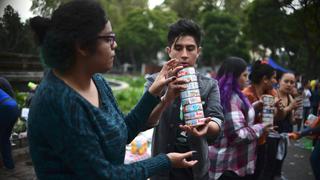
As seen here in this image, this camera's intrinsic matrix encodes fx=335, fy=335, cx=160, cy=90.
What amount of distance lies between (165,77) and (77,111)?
0.72 meters

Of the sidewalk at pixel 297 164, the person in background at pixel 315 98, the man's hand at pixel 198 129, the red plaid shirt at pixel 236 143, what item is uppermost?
the man's hand at pixel 198 129

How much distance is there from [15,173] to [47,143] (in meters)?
3.81

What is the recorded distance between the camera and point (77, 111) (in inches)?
52.3

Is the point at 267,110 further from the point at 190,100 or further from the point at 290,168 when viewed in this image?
the point at 290,168

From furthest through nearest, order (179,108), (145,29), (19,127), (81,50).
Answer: (145,29)
(19,127)
(179,108)
(81,50)

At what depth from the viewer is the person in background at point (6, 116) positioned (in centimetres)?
428

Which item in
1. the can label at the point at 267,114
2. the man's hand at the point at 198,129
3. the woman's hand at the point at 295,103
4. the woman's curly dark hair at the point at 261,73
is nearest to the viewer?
the man's hand at the point at 198,129

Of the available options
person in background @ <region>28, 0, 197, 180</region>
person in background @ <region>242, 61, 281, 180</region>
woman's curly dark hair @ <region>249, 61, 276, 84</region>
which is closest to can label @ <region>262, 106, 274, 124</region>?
person in background @ <region>242, 61, 281, 180</region>

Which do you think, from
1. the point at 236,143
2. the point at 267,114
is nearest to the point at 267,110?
the point at 267,114

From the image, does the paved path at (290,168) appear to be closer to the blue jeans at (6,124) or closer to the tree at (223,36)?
the blue jeans at (6,124)

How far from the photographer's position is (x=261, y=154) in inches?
151

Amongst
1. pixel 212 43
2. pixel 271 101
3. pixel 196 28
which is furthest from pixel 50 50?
pixel 212 43

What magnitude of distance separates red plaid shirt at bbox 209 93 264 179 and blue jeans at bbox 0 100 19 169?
2708mm

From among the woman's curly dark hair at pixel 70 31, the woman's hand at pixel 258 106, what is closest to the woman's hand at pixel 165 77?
the woman's curly dark hair at pixel 70 31
